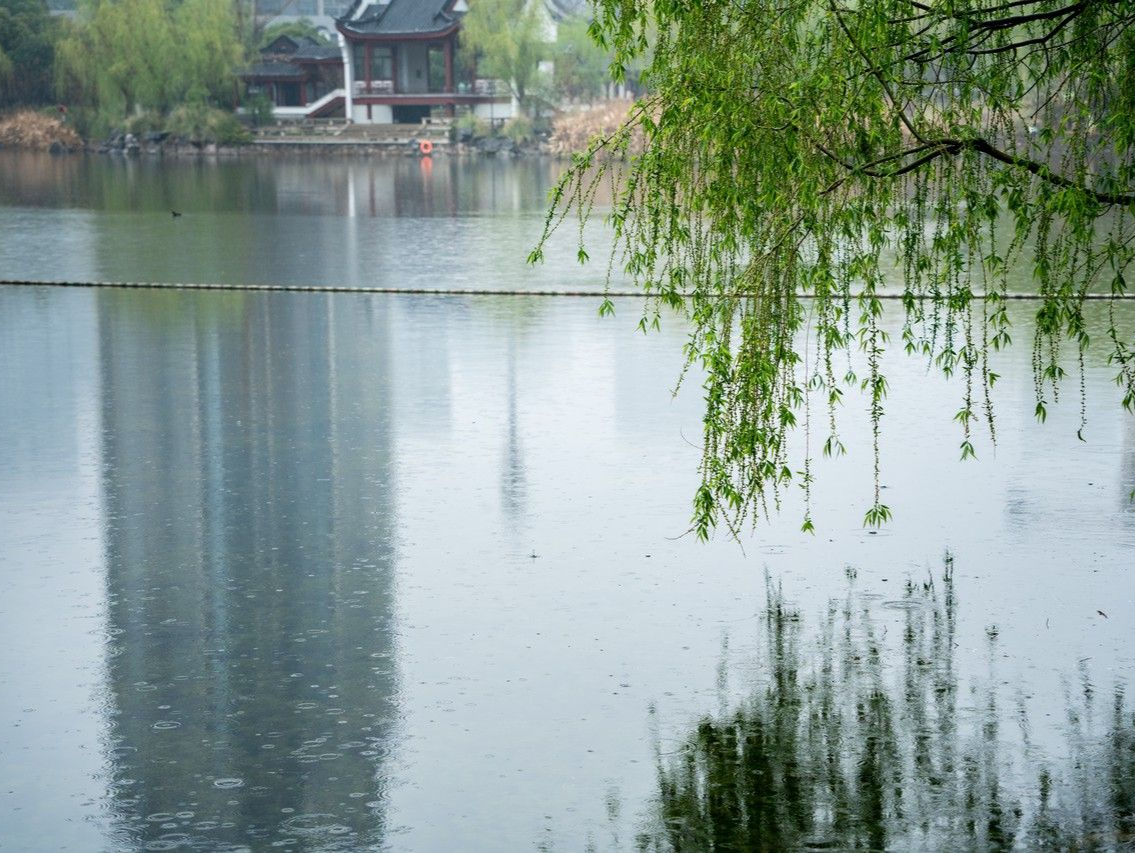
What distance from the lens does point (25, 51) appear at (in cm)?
9375

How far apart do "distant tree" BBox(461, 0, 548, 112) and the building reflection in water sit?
71.8 meters

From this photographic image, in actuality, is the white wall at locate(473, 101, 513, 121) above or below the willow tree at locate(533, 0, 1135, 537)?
above

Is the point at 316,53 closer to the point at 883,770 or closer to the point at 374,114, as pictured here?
the point at 374,114

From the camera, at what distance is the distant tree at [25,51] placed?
9331cm

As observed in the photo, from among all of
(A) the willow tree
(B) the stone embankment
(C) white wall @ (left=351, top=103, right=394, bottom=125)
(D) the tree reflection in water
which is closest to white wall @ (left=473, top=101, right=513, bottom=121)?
(B) the stone embankment

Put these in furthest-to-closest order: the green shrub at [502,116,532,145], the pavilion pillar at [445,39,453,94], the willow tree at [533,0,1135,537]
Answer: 1. the pavilion pillar at [445,39,453,94]
2. the green shrub at [502,116,532,145]
3. the willow tree at [533,0,1135,537]

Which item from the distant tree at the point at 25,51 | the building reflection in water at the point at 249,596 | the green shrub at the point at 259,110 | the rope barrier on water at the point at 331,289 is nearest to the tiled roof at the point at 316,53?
the green shrub at the point at 259,110

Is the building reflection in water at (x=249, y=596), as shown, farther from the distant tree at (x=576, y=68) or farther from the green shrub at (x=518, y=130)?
the distant tree at (x=576, y=68)

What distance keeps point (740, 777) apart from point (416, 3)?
88.4 m

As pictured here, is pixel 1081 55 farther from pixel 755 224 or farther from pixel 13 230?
pixel 13 230

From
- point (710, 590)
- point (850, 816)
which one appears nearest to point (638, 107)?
point (710, 590)

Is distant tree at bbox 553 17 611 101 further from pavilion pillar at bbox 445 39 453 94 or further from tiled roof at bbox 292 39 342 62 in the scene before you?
tiled roof at bbox 292 39 342 62

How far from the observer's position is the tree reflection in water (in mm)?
6891

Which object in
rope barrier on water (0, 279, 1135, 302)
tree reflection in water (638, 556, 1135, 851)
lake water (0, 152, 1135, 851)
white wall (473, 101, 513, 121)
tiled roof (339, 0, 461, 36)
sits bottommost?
tree reflection in water (638, 556, 1135, 851)
